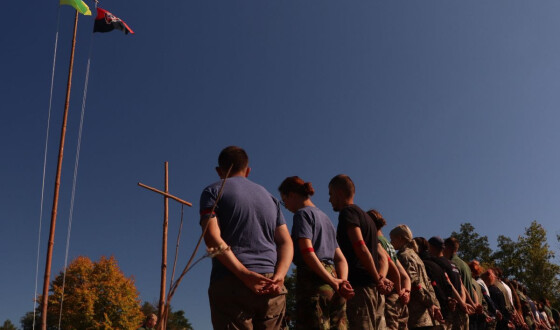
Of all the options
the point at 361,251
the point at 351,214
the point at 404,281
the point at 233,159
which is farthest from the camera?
the point at 404,281

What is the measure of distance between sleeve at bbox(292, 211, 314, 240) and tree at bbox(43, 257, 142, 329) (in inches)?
2076

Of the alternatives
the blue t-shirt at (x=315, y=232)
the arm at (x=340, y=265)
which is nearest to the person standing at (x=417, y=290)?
the arm at (x=340, y=265)

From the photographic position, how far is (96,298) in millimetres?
53750

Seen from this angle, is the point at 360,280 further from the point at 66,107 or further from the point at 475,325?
the point at 66,107

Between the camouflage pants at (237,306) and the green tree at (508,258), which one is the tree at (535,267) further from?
the camouflage pants at (237,306)

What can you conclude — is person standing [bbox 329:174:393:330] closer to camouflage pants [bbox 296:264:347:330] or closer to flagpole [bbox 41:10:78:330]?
camouflage pants [bbox 296:264:347:330]

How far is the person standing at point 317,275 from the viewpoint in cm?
400

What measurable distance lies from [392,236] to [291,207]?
2926mm

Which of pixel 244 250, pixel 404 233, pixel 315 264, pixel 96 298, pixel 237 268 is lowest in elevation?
pixel 237 268

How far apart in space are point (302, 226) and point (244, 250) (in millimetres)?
1214

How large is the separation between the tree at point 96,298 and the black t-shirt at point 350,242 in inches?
2056

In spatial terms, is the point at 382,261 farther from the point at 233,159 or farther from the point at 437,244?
the point at 437,244

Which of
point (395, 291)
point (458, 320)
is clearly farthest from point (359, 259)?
point (458, 320)

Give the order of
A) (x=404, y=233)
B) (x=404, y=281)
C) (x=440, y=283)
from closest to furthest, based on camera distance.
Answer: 1. (x=404, y=281)
2. (x=404, y=233)
3. (x=440, y=283)
